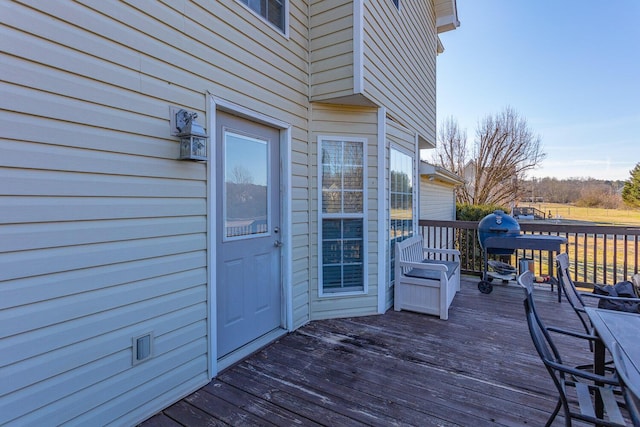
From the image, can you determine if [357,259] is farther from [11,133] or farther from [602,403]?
[11,133]

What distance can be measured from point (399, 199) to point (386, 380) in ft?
8.42

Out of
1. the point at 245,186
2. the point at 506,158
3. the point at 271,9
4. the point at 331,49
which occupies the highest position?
the point at 506,158

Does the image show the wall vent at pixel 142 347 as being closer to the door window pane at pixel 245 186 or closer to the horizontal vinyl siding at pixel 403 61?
the door window pane at pixel 245 186

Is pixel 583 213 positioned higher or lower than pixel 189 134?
lower

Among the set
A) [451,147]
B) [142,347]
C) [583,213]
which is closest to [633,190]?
[583,213]

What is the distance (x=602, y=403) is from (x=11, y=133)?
325 centimetres

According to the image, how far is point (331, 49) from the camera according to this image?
11.2 ft

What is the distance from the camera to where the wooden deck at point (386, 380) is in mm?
1979

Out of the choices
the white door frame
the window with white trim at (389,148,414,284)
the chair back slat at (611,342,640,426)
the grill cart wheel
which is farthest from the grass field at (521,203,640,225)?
the chair back slat at (611,342,640,426)

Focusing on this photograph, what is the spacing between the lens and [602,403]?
1.63 m

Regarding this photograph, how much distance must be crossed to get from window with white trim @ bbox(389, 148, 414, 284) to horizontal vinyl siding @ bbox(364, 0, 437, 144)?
0.59m

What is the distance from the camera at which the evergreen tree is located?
20.1 m

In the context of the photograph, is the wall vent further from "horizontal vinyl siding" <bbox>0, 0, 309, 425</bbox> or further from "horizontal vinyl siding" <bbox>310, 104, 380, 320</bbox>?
"horizontal vinyl siding" <bbox>310, 104, 380, 320</bbox>

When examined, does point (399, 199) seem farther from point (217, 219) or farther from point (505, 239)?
point (217, 219)
